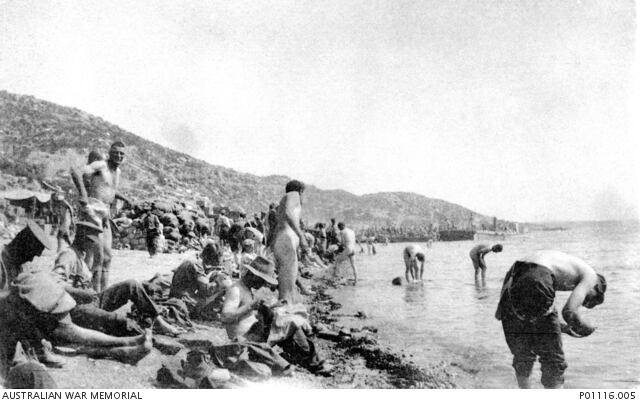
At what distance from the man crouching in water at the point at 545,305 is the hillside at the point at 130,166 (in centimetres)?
505

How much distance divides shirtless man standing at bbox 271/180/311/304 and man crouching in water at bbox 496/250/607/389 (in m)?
2.34

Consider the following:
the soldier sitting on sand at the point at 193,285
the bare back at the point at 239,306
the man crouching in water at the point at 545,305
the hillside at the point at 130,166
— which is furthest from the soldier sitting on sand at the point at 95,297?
the hillside at the point at 130,166

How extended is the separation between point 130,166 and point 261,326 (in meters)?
7.48

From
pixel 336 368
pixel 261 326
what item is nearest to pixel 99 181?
pixel 261 326

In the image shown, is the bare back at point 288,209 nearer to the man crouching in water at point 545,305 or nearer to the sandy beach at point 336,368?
the sandy beach at point 336,368

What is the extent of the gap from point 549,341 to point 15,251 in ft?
14.9

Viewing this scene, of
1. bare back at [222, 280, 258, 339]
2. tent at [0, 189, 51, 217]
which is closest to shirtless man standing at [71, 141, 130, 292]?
bare back at [222, 280, 258, 339]

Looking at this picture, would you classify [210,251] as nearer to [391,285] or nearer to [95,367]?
[95,367]

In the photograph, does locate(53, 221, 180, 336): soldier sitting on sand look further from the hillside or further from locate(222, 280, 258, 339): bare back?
the hillside

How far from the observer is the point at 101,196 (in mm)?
5477

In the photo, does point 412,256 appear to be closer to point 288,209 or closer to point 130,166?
point 288,209

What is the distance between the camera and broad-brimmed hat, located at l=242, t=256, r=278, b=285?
188 inches

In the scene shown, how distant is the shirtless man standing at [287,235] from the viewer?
5758 mm

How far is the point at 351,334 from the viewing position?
5.87 metres
